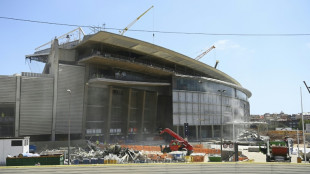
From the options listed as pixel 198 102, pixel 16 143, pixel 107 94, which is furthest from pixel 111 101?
pixel 16 143

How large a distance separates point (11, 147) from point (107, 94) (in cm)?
3109

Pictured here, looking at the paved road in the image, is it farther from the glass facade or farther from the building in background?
the glass facade

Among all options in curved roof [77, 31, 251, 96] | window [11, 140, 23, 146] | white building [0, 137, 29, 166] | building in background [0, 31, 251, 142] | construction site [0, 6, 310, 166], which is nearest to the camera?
white building [0, 137, 29, 166]

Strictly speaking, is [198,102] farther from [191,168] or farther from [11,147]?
[191,168]

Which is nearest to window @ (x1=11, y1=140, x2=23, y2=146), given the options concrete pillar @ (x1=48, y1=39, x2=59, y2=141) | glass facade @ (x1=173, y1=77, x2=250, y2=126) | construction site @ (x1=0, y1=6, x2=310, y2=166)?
construction site @ (x1=0, y1=6, x2=310, y2=166)

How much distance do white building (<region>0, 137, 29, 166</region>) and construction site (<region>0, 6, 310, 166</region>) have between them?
9.38 m

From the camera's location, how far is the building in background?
4834 cm

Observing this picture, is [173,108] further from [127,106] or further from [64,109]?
[64,109]

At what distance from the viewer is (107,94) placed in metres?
57.1

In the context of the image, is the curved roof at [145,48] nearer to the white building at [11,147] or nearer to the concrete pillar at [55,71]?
the concrete pillar at [55,71]

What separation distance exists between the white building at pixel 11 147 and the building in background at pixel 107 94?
19015 millimetres

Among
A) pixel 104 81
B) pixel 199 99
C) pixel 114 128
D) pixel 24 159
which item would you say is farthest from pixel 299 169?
pixel 199 99

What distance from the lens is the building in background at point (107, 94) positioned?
4834 centimetres

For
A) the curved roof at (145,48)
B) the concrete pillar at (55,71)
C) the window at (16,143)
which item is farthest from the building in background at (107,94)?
the window at (16,143)
